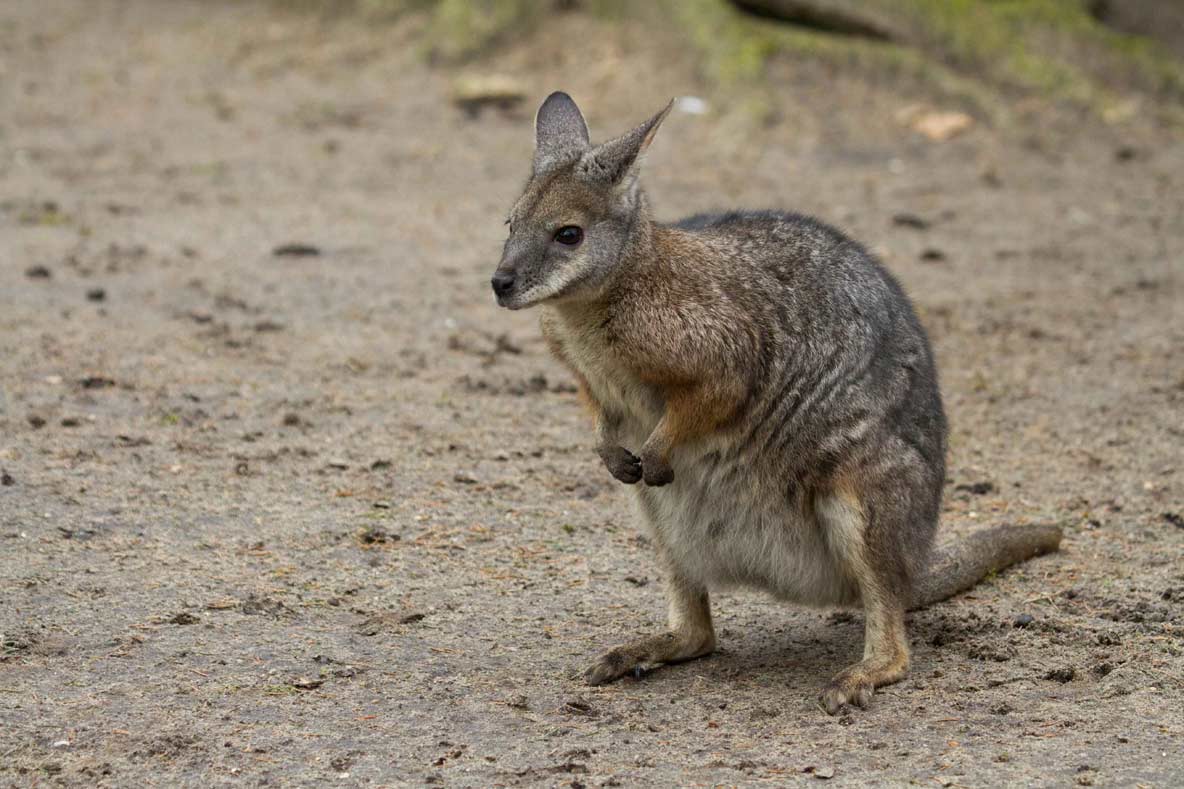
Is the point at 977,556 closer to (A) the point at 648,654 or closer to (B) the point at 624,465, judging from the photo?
(A) the point at 648,654

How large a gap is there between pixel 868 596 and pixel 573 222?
144cm

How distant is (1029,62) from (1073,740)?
8747mm

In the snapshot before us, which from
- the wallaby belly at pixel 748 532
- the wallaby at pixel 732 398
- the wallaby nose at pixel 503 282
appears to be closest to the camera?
the wallaby nose at pixel 503 282

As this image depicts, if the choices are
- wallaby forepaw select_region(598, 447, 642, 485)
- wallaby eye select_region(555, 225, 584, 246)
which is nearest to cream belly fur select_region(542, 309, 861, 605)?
wallaby forepaw select_region(598, 447, 642, 485)

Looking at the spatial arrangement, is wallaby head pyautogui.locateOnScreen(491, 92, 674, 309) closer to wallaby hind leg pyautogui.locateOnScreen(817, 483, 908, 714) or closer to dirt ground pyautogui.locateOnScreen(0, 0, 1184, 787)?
wallaby hind leg pyautogui.locateOnScreen(817, 483, 908, 714)

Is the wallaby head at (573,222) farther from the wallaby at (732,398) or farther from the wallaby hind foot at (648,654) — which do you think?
the wallaby hind foot at (648,654)

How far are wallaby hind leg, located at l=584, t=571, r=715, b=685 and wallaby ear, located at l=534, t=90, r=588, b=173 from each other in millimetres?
1375

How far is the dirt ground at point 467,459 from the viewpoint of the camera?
425 cm

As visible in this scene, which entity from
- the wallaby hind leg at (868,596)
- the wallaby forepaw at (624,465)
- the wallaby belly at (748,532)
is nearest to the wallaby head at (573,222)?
the wallaby forepaw at (624,465)

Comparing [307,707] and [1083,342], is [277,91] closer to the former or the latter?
[1083,342]

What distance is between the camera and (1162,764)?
400 cm

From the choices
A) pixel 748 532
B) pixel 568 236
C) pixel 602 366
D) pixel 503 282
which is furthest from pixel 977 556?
pixel 503 282

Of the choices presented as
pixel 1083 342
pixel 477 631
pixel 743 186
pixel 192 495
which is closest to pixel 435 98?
pixel 743 186

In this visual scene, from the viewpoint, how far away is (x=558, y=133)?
4.93m
